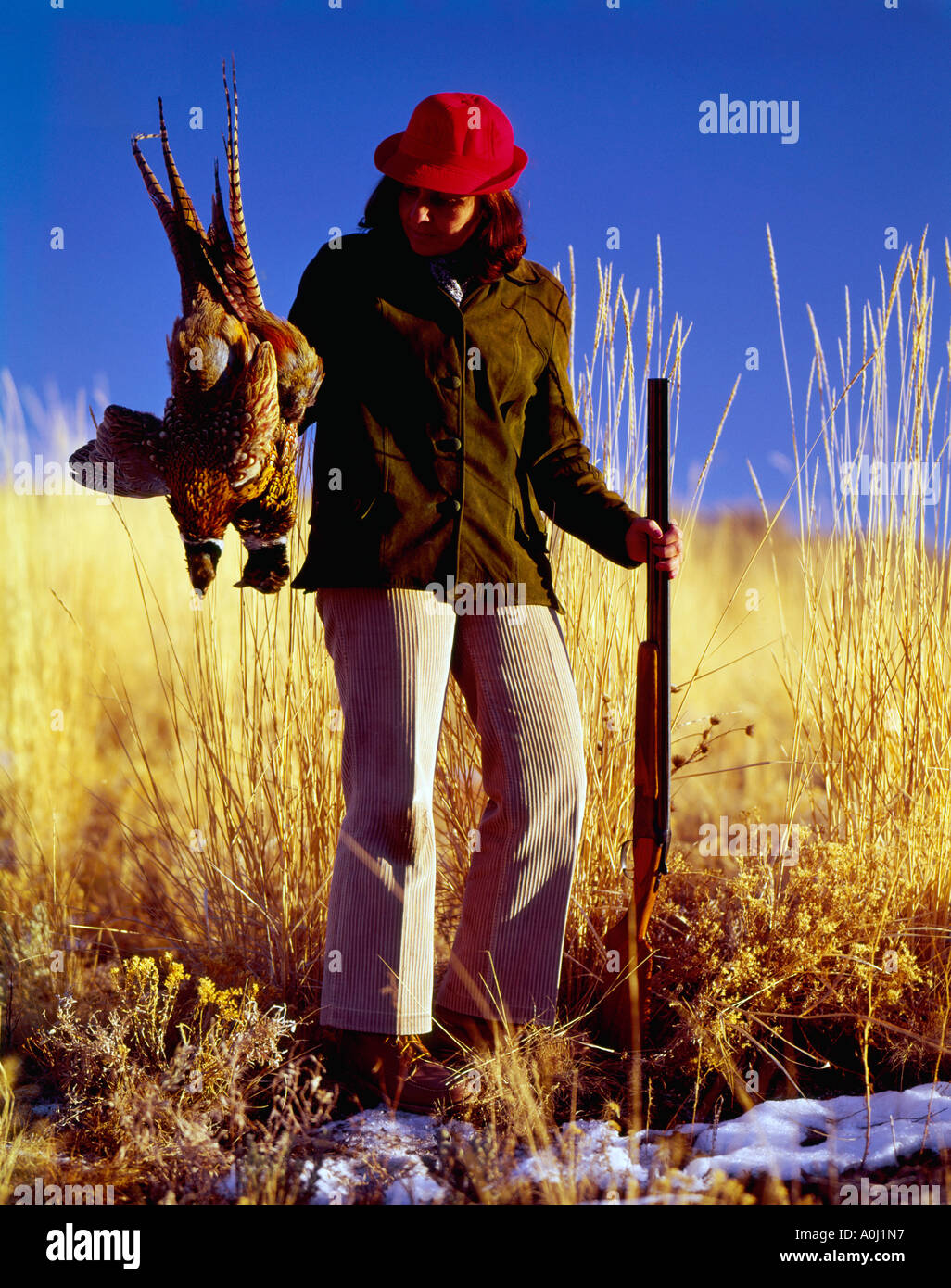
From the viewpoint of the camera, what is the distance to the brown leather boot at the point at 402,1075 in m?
1.90

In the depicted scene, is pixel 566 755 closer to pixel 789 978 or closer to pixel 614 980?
pixel 614 980

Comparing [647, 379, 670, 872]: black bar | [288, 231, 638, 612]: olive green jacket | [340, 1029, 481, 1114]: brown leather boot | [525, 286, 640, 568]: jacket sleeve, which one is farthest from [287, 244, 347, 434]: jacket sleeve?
[340, 1029, 481, 1114]: brown leather boot

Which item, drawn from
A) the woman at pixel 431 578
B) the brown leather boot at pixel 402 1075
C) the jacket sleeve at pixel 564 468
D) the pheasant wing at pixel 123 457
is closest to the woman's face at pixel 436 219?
the woman at pixel 431 578

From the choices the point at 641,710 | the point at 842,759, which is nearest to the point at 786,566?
the point at 842,759

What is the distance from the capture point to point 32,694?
151 inches

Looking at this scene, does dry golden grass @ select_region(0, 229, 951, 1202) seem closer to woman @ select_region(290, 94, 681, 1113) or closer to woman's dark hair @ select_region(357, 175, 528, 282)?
woman @ select_region(290, 94, 681, 1113)

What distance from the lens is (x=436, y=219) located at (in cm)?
185

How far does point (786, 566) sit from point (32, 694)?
10.9m

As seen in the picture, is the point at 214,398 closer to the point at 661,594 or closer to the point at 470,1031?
the point at 661,594

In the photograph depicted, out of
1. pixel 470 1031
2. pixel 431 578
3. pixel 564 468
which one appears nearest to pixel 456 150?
pixel 564 468

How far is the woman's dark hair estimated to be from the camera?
190cm

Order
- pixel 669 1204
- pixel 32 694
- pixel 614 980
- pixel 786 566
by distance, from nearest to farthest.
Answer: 1. pixel 669 1204
2. pixel 614 980
3. pixel 32 694
4. pixel 786 566

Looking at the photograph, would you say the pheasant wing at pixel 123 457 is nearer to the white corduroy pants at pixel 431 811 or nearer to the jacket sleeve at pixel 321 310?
the jacket sleeve at pixel 321 310

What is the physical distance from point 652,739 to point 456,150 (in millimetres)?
1171
